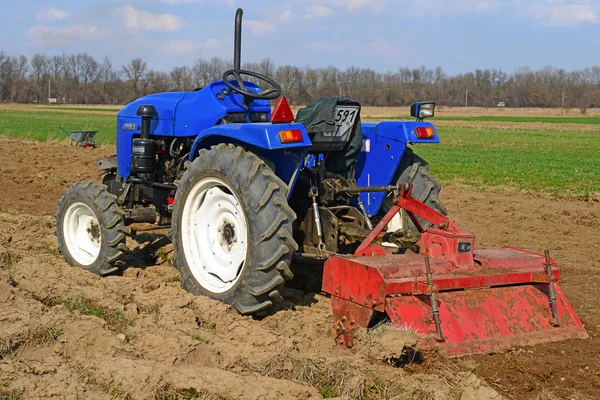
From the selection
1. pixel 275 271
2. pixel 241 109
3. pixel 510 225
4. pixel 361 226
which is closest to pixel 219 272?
pixel 275 271

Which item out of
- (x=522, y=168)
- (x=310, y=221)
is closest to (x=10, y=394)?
(x=310, y=221)

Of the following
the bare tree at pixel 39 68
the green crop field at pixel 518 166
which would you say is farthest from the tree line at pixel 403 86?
the green crop field at pixel 518 166

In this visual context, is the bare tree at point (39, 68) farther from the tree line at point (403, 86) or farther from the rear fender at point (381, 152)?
the rear fender at point (381, 152)

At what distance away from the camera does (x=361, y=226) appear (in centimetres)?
534

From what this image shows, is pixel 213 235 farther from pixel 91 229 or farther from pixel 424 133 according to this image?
pixel 424 133

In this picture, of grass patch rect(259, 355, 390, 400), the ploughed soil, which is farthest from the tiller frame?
grass patch rect(259, 355, 390, 400)

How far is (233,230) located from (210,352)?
1422 millimetres

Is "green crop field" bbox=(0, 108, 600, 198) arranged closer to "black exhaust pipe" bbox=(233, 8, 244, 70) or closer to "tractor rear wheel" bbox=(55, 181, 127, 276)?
"black exhaust pipe" bbox=(233, 8, 244, 70)

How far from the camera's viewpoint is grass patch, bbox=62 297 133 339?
14.1 ft

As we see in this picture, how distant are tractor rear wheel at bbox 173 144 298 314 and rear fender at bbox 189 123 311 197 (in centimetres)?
12

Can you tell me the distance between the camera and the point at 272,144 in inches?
176

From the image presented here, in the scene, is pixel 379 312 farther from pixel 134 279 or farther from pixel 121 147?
pixel 121 147

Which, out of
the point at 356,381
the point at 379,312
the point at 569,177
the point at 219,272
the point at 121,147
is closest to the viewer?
the point at 356,381

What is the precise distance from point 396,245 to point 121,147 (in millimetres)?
3049
